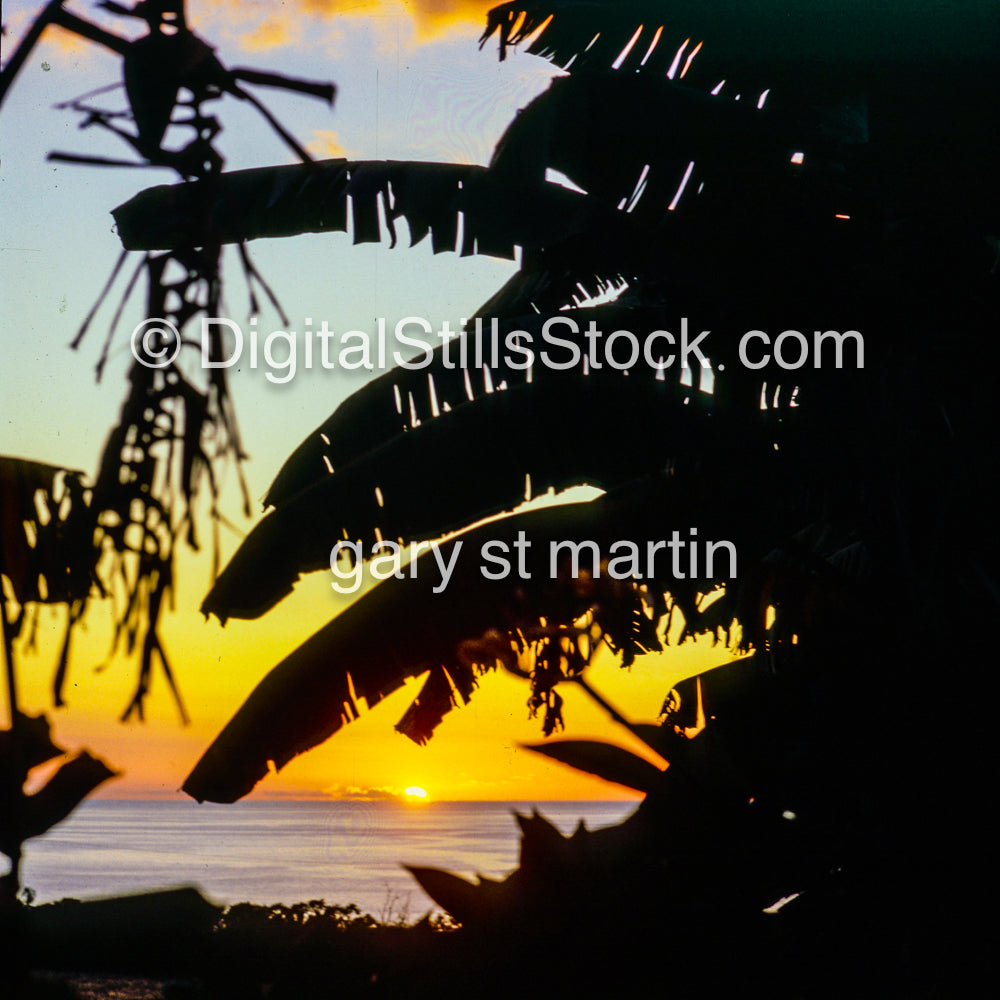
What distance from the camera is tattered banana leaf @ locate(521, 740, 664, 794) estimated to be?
223 centimetres

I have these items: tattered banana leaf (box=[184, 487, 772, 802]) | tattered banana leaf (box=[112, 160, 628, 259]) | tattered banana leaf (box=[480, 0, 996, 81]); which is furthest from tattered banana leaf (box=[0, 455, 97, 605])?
tattered banana leaf (box=[480, 0, 996, 81])

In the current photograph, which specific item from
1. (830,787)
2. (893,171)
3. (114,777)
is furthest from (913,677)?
(114,777)

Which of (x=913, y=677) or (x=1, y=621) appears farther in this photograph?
(x=913, y=677)

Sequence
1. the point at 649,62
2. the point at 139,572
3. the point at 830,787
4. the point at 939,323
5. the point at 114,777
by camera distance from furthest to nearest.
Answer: the point at 649,62 < the point at 939,323 < the point at 830,787 < the point at 114,777 < the point at 139,572

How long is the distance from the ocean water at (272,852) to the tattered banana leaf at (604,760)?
10.1 inches

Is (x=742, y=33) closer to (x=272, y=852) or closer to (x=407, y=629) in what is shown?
(x=407, y=629)

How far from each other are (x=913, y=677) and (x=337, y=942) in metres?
1.46

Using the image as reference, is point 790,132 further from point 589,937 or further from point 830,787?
point 589,937

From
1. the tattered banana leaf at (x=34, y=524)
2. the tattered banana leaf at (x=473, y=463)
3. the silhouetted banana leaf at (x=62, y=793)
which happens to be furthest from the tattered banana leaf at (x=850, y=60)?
the silhouetted banana leaf at (x=62, y=793)

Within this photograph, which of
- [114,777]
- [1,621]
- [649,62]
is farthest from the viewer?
[649,62]

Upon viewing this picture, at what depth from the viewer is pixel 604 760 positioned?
7.35ft

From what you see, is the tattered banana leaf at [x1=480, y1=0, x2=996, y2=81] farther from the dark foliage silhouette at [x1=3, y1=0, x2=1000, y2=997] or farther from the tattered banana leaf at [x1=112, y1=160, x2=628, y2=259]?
the tattered banana leaf at [x1=112, y1=160, x2=628, y2=259]

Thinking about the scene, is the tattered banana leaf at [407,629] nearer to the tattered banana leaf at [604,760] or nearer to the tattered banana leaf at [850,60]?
the tattered banana leaf at [604,760]

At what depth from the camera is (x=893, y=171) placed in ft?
8.64
